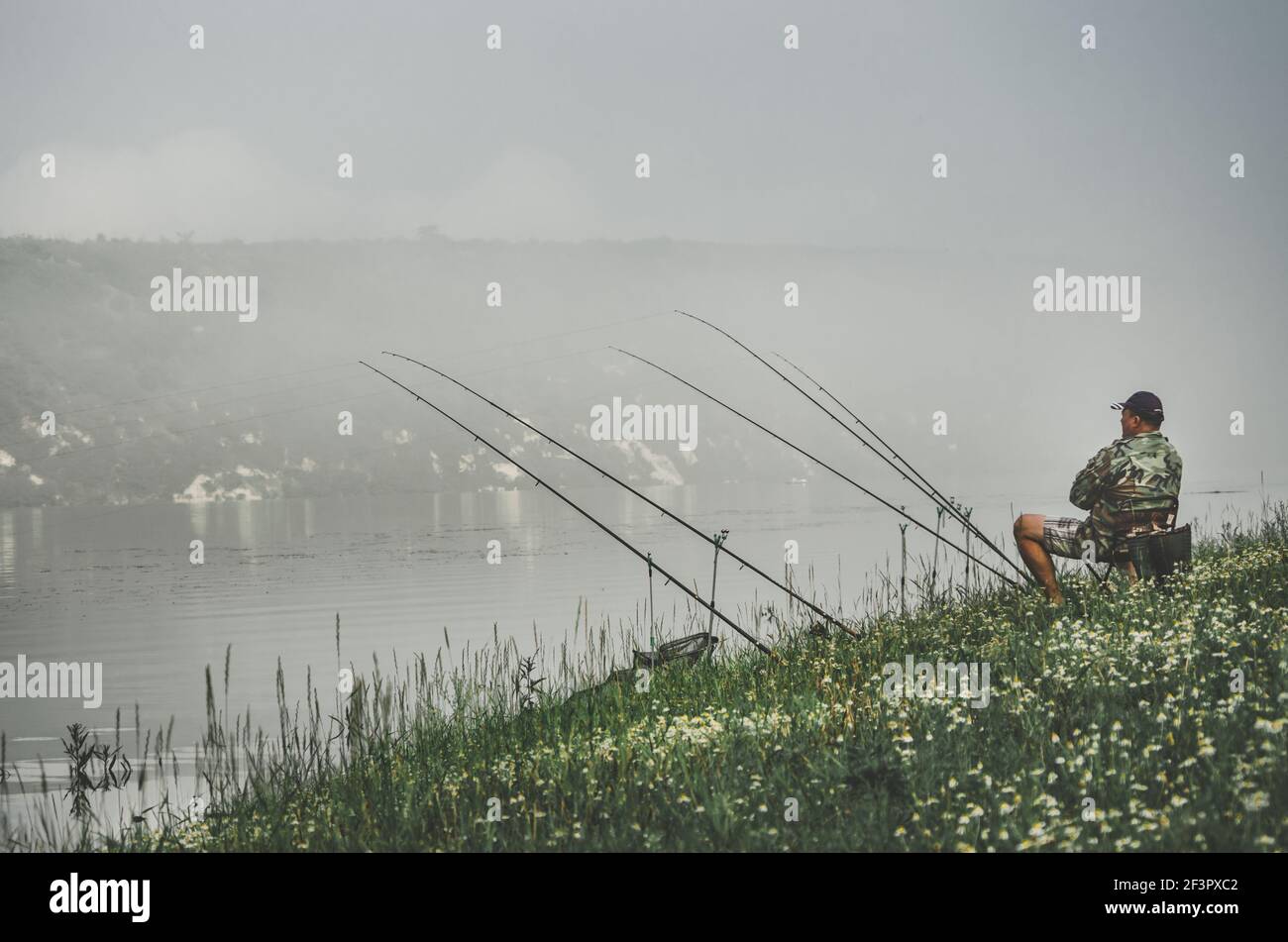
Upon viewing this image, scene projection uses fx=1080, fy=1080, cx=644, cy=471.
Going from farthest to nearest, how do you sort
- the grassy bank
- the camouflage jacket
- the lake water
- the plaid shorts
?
the lake water
the plaid shorts
the camouflage jacket
the grassy bank

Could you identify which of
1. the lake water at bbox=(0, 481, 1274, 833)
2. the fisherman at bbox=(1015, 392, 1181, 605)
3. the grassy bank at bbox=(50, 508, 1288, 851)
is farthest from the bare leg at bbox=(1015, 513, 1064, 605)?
the lake water at bbox=(0, 481, 1274, 833)

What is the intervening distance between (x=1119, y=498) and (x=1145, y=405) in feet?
2.70

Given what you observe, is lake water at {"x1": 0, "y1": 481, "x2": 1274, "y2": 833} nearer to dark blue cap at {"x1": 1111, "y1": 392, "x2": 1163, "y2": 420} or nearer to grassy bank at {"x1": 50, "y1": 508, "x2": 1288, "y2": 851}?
grassy bank at {"x1": 50, "y1": 508, "x2": 1288, "y2": 851}

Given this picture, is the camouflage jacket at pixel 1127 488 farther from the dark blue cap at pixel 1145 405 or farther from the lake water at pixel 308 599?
the lake water at pixel 308 599

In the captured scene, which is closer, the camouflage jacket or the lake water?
the camouflage jacket

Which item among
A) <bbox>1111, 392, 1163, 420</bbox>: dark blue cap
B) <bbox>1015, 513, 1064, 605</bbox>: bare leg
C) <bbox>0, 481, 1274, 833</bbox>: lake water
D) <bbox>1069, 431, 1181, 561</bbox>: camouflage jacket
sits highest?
<bbox>1111, 392, 1163, 420</bbox>: dark blue cap

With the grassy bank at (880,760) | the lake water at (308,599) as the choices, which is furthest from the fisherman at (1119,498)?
the lake water at (308,599)

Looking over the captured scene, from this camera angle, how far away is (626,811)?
575 centimetres

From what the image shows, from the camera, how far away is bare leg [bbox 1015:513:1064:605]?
9023 millimetres

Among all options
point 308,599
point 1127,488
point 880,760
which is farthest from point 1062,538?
point 308,599

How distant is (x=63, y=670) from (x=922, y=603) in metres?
16.5

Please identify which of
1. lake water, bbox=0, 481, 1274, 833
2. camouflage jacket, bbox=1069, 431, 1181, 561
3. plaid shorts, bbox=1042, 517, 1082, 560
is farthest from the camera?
lake water, bbox=0, 481, 1274, 833

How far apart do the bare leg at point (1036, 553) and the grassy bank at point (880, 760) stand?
0.94 ft
